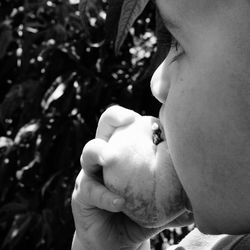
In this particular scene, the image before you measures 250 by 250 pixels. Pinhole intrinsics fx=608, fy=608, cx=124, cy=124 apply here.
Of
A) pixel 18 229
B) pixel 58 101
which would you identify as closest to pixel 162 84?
pixel 58 101

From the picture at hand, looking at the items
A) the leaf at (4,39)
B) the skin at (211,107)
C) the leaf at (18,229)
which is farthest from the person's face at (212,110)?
the leaf at (4,39)

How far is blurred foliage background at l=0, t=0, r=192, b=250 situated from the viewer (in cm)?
186

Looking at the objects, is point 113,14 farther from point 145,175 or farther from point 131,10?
point 145,175

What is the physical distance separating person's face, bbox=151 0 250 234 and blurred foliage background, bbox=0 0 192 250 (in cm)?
116

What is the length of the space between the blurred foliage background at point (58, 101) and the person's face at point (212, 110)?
1.16 m

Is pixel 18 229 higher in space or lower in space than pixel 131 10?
lower

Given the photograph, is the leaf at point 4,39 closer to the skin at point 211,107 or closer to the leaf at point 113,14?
the leaf at point 113,14

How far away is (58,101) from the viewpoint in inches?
74.4

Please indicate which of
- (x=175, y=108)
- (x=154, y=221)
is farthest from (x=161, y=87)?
(x=154, y=221)

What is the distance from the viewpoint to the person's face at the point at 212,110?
0.59m

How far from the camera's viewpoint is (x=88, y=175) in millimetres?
807

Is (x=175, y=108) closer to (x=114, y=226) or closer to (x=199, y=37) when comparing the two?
(x=199, y=37)

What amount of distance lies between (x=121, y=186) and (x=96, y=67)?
1250mm

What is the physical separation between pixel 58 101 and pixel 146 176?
121 centimetres
